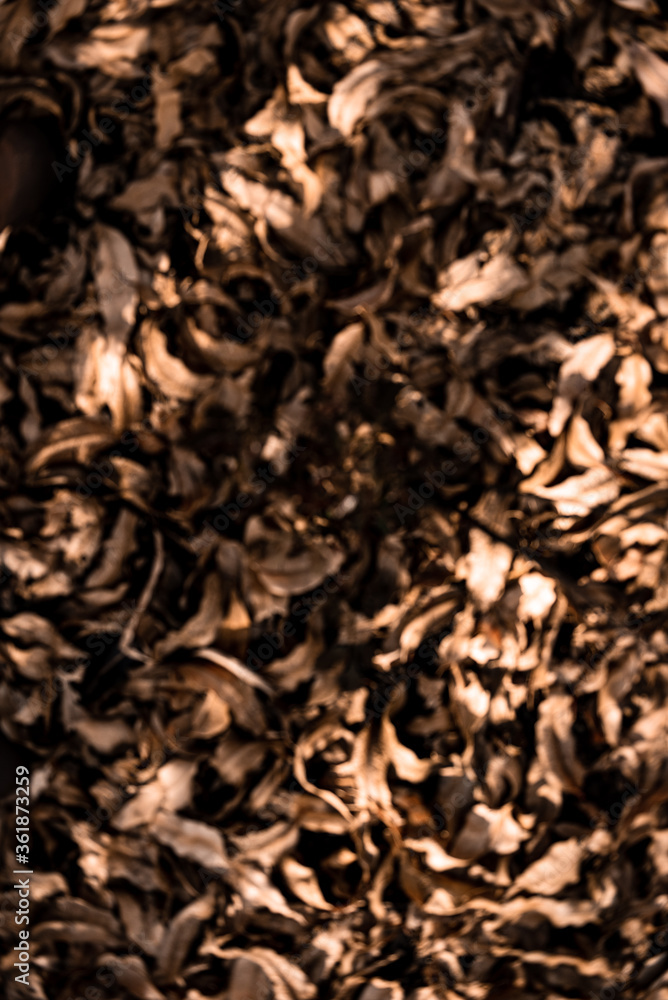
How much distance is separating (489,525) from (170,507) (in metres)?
0.18

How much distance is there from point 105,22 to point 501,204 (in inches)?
9.6

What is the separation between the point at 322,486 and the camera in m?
0.42

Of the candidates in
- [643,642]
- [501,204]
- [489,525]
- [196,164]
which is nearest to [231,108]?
[196,164]

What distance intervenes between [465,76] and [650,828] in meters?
0.44

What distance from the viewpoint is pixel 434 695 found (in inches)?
16.6

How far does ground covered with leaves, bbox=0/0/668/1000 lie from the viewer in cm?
42

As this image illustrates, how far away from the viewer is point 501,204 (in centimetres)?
42

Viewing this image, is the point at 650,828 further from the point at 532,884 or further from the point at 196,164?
the point at 196,164

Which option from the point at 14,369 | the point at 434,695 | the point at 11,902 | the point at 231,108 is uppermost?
the point at 231,108

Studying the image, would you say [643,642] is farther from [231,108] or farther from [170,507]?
[231,108]

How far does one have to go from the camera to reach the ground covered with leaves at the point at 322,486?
0.42m

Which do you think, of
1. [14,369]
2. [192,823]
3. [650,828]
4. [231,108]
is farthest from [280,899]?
[231,108]

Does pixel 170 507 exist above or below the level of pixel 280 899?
above

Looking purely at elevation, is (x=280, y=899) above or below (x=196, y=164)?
below
